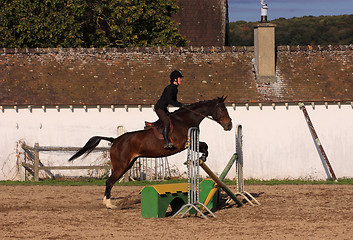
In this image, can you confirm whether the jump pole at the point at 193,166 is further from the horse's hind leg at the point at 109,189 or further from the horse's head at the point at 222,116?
the horse's hind leg at the point at 109,189

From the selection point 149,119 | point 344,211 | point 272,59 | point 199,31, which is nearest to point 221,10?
point 199,31

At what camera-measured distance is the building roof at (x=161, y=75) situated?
2631 centimetres

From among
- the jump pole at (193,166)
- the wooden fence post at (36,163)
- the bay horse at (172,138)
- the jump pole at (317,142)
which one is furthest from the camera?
the jump pole at (317,142)

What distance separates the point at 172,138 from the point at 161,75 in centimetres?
1193

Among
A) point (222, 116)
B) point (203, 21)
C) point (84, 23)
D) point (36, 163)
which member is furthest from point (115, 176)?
point (203, 21)

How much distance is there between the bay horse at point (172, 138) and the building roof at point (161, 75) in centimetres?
971

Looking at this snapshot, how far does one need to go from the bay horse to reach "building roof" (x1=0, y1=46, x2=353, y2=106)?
9708 millimetres

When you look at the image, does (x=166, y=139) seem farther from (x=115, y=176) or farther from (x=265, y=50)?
(x=265, y=50)

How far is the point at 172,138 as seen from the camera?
15.7m

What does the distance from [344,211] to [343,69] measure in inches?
547

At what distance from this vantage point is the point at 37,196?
19.0 metres

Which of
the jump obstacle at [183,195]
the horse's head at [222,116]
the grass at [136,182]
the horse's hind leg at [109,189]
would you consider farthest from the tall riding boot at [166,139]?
the grass at [136,182]

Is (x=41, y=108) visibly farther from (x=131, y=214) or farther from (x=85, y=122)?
(x=131, y=214)

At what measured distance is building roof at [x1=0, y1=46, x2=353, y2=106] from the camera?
1036 inches
